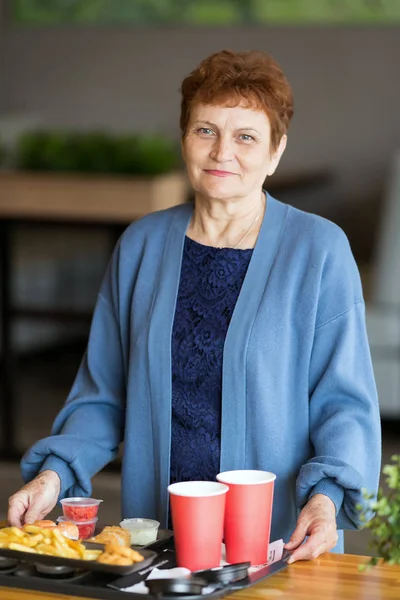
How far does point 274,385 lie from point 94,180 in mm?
2848

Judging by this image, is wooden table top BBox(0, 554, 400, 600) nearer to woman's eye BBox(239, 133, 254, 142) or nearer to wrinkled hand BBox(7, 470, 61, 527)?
wrinkled hand BBox(7, 470, 61, 527)

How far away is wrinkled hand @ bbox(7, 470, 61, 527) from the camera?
1710mm

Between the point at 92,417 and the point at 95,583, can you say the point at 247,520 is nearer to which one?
the point at 95,583

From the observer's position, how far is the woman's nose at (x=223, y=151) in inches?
71.3

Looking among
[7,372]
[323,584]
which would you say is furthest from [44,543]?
[7,372]

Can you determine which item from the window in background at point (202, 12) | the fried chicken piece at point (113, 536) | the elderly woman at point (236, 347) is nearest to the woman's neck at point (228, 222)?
the elderly woman at point (236, 347)

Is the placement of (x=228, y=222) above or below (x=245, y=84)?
below

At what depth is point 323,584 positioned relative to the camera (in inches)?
56.6

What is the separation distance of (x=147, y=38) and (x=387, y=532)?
710cm

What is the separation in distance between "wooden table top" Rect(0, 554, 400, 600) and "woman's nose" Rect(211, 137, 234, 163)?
2.17ft

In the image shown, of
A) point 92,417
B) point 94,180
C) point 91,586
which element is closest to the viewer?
point 91,586

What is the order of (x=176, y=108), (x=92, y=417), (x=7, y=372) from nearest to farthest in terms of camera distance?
(x=92, y=417), (x=7, y=372), (x=176, y=108)

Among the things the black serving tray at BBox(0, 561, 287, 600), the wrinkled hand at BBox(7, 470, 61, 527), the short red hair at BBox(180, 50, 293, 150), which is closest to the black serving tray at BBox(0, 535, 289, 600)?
the black serving tray at BBox(0, 561, 287, 600)

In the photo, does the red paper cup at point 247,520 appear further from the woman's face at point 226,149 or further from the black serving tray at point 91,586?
the woman's face at point 226,149
